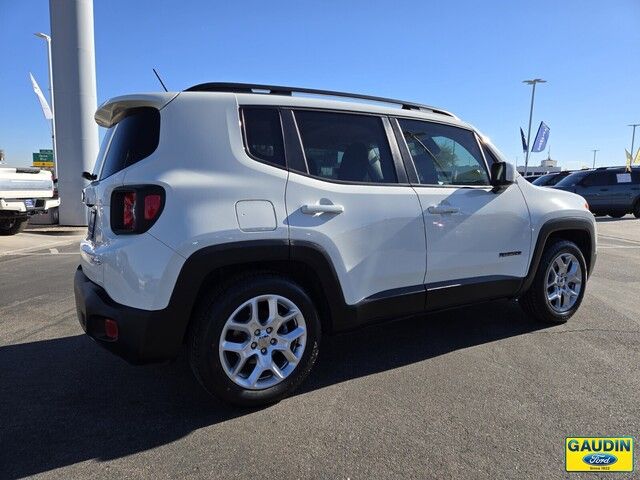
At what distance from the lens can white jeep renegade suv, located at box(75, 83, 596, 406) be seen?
8.32 feet

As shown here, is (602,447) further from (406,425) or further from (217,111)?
Result: (217,111)

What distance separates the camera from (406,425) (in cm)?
263

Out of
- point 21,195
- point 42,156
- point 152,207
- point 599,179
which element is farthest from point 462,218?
point 42,156

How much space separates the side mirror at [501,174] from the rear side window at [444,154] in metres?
0.10

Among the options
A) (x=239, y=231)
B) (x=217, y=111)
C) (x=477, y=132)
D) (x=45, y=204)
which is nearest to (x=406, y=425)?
(x=239, y=231)

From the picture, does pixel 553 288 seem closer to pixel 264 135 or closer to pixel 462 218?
pixel 462 218

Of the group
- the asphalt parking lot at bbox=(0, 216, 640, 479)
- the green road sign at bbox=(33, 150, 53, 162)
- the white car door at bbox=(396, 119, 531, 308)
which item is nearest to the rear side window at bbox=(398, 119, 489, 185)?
the white car door at bbox=(396, 119, 531, 308)

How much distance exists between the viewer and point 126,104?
9.52 ft

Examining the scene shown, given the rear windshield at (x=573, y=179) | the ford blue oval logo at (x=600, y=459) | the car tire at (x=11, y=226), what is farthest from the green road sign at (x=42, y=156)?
the ford blue oval logo at (x=600, y=459)

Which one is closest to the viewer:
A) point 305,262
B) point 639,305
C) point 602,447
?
point 602,447

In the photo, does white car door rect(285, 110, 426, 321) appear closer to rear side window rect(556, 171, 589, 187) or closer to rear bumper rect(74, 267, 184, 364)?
rear bumper rect(74, 267, 184, 364)

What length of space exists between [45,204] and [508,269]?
11.2 meters

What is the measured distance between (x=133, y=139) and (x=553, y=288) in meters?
3.75

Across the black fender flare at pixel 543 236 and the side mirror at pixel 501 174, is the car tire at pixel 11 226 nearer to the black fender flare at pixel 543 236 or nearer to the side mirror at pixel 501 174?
the side mirror at pixel 501 174
